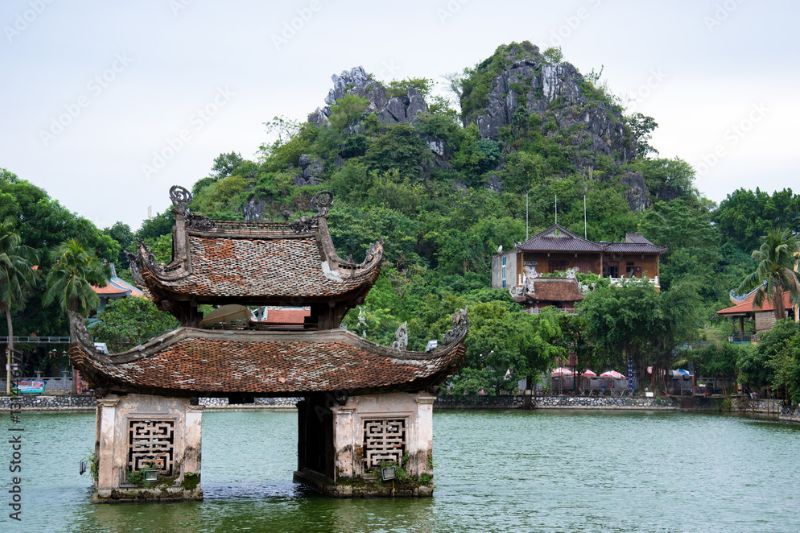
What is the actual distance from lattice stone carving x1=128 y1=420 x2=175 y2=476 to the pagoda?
23 millimetres

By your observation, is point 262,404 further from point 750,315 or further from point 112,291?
point 750,315

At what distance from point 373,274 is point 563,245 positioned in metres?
67.3

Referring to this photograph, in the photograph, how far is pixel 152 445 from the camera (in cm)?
2566

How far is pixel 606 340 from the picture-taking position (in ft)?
239

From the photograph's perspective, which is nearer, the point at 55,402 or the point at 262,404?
the point at 55,402

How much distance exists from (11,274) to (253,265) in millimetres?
40480

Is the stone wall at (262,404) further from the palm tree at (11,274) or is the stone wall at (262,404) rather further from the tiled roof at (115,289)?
the tiled roof at (115,289)

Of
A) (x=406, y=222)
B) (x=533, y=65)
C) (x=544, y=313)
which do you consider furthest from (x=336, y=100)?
(x=544, y=313)

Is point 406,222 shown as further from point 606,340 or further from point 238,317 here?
point 238,317

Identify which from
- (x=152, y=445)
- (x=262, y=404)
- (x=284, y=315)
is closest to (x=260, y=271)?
(x=152, y=445)

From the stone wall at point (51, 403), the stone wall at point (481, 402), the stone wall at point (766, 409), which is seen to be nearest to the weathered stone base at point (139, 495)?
the stone wall at point (766, 409)

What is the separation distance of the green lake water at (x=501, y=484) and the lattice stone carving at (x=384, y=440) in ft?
3.33

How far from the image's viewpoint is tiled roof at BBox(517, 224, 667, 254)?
304ft

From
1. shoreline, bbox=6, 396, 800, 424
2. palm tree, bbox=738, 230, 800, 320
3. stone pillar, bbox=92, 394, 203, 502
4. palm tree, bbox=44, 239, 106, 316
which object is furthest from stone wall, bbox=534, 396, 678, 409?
stone pillar, bbox=92, 394, 203, 502
